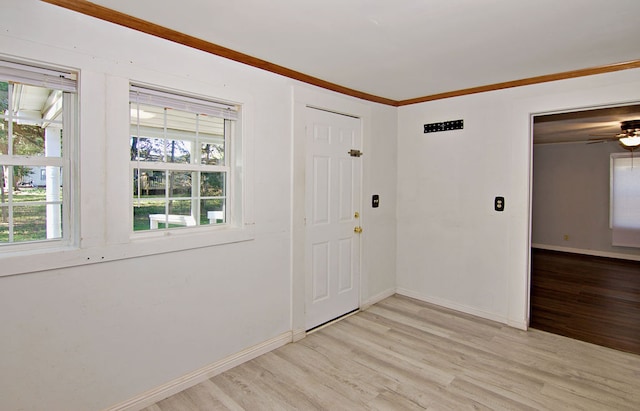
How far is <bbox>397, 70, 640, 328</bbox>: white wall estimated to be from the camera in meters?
3.24

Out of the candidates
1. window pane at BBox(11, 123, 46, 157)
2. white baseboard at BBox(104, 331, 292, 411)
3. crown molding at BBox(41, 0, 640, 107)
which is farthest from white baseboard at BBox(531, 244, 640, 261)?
window pane at BBox(11, 123, 46, 157)

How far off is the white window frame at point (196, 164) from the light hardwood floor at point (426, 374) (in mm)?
1160

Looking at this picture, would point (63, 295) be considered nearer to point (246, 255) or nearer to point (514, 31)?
point (246, 255)

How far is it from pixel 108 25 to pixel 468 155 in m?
3.38

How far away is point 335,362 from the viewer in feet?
8.93

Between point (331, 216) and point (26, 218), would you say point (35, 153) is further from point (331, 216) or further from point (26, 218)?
point (331, 216)

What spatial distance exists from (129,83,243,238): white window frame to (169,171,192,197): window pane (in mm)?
31

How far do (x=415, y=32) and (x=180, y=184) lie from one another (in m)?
1.93

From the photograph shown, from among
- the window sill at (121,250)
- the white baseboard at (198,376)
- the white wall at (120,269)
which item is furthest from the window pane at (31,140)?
the white baseboard at (198,376)

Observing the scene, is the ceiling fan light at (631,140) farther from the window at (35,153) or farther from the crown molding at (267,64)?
the window at (35,153)

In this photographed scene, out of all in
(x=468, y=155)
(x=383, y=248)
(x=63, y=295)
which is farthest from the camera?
(x=383, y=248)

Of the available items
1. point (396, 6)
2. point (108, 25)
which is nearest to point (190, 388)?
point (108, 25)

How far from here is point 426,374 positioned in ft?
8.39

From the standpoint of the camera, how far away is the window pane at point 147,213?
225 cm
